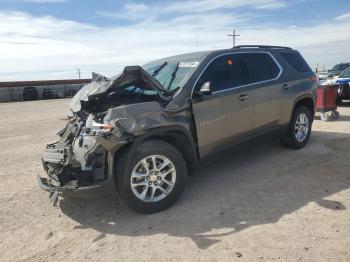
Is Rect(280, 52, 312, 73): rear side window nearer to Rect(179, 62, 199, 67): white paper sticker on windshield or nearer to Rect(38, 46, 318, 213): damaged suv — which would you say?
Rect(38, 46, 318, 213): damaged suv

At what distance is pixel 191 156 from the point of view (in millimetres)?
4883

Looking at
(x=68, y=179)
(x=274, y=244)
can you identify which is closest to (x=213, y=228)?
(x=274, y=244)

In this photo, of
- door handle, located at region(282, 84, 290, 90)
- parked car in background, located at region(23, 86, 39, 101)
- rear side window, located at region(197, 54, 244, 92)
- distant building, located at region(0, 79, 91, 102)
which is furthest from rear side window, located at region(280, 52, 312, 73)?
parked car in background, located at region(23, 86, 39, 101)

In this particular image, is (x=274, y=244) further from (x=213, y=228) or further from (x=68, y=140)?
(x=68, y=140)

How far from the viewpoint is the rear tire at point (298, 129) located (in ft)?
22.3

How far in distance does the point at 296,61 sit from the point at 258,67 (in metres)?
1.37

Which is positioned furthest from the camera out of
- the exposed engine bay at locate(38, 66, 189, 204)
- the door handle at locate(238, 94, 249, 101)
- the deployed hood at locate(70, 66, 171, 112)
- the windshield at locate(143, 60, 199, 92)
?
A: the door handle at locate(238, 94, 249, 101)

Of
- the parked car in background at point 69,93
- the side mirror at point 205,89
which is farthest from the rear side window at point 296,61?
the parked car in background at point 69,93

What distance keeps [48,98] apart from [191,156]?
126ft

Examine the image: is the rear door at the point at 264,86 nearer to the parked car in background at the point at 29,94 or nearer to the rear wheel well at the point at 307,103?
the rear wheel well at the point at 307,103

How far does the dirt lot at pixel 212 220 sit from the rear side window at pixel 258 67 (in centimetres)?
105

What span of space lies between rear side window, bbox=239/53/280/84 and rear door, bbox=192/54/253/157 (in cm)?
16

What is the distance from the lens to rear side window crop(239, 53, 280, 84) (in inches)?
229

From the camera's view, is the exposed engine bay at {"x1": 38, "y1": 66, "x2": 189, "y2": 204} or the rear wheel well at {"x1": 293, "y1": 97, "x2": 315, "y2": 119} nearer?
the exposed engine bay at {"x1": 38, "y1": 66, "x2": 189, "y2": 204}
